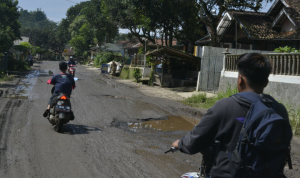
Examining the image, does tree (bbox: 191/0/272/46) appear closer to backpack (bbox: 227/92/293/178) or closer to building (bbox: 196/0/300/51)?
building (bbox: 196/0/300/51)

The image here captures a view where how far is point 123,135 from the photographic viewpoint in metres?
7.32

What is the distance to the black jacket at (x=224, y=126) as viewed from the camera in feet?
7.11

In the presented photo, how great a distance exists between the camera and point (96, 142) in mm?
6586

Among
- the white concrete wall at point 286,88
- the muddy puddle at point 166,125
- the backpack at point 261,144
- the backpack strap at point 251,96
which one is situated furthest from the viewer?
the white concrete wall at point 286,88

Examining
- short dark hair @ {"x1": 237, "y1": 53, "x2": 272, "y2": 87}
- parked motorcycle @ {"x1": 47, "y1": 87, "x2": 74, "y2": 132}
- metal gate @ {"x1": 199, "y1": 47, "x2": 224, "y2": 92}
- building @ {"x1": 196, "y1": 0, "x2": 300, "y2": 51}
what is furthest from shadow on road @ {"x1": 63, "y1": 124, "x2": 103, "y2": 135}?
building @ {"x1": 196, "y1": 0, "x2": 300, "y2": 51}

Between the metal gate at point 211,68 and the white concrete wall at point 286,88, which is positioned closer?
the white concrete wall at point 286,88

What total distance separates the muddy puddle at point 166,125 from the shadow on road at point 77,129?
3.36 ft

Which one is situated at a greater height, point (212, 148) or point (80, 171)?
point (212, 148)

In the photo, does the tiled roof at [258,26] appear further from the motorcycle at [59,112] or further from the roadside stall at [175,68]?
the motorcycle at [59,112]

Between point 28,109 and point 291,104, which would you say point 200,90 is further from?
point 28,109

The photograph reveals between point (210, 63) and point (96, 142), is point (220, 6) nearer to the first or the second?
point (210, 63)

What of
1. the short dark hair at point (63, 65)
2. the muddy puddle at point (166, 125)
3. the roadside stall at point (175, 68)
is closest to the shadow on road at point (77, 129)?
the muddy puddle at point (166, 125)

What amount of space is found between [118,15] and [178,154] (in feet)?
96.4

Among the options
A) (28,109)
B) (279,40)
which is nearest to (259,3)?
(279,40)
